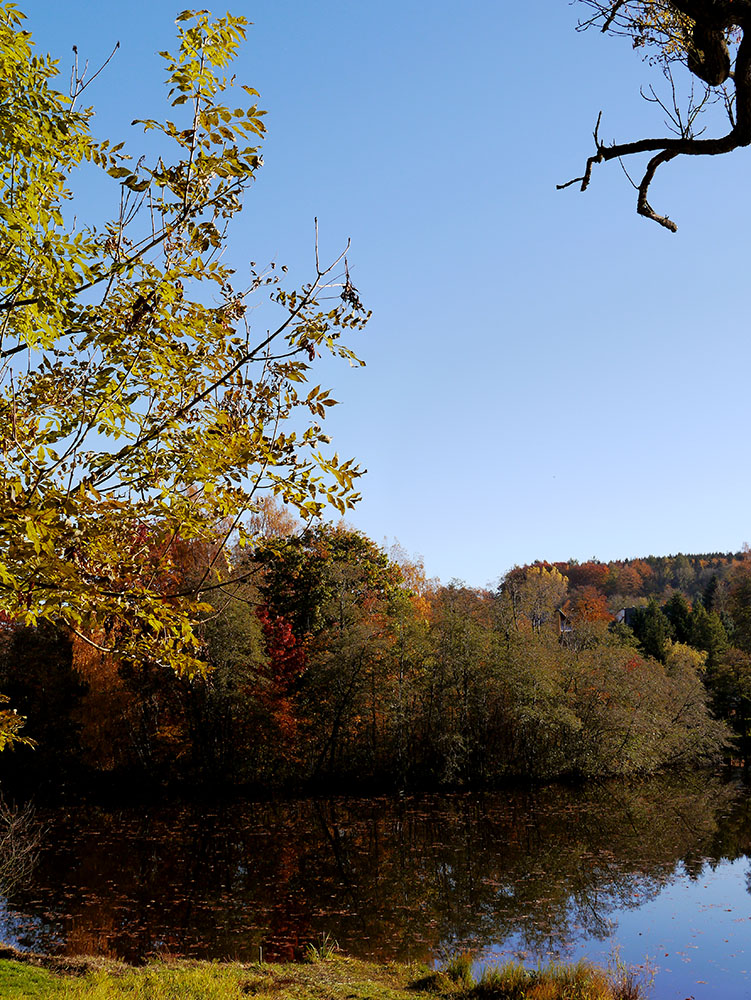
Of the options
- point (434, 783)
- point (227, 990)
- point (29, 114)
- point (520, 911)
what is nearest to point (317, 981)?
point (227, 990)

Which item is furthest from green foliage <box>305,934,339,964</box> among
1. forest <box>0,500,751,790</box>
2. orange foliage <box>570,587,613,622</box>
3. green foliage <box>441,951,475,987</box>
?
orange foliage <box>570,587,613,622</box>

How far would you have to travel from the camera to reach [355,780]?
26.3 meters

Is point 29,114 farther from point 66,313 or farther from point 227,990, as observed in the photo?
point 227,990

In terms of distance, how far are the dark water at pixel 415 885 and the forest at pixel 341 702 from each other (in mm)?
3875

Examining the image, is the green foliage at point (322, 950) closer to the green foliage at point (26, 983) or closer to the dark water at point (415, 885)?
the dark water at point (415, 885)

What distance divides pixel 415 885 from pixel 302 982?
577 cm

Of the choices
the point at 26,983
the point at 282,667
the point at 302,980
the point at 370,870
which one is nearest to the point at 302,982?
the point at 302,980

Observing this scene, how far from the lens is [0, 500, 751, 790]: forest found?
2530cm

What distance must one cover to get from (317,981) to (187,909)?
15.7ft

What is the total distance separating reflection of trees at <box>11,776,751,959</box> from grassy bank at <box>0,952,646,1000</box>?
1234 mm

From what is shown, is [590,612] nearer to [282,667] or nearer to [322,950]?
[282,667]

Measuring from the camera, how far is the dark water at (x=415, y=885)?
34.2ft

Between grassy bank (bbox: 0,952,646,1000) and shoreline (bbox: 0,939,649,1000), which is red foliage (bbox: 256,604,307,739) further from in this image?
grassy bank (bbox: 0,952,646,1000)

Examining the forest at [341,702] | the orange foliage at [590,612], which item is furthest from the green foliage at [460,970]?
the orange foliage at [590,612]
